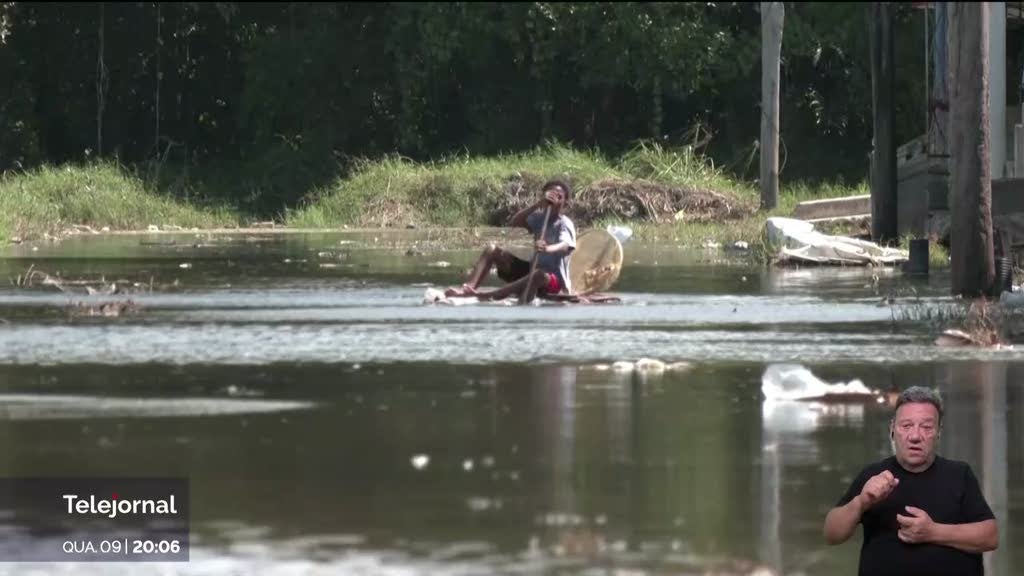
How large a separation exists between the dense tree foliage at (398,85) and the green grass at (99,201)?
2742 mm

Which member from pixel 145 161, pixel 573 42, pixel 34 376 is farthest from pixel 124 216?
pixel 34 376

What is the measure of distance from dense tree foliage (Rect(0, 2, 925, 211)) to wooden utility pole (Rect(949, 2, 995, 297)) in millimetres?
26568

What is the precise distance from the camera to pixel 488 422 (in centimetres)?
1312

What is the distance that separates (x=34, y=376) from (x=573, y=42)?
3653 centimetres

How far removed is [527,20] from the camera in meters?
51.2

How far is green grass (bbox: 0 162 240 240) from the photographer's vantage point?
1718 inches

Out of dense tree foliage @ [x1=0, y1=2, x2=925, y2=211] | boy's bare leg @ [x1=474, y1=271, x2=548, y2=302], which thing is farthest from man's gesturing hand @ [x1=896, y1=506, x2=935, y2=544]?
dense tree foliage @ [x1=0, y1=2, x2=925, y2=211]

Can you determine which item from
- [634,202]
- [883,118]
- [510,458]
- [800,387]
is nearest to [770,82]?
[634,202]

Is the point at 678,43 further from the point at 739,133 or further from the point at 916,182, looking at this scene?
the point at 916,182

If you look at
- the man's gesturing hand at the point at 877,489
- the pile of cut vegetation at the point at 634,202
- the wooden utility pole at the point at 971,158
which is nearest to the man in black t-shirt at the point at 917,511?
the man's gesturing hand at the point at 877,489

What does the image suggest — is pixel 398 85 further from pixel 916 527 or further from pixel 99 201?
pixel 916 527

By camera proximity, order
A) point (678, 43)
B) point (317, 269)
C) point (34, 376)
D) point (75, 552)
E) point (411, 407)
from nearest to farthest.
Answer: point (75, 552)
point (411, 407)
point (34, 376)
point (317, 269)
point (678, 43)

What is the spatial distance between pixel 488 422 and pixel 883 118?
18103mm

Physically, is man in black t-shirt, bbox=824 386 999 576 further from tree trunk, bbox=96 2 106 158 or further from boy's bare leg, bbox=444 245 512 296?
tree trunk, bbox=96 2 106 158
